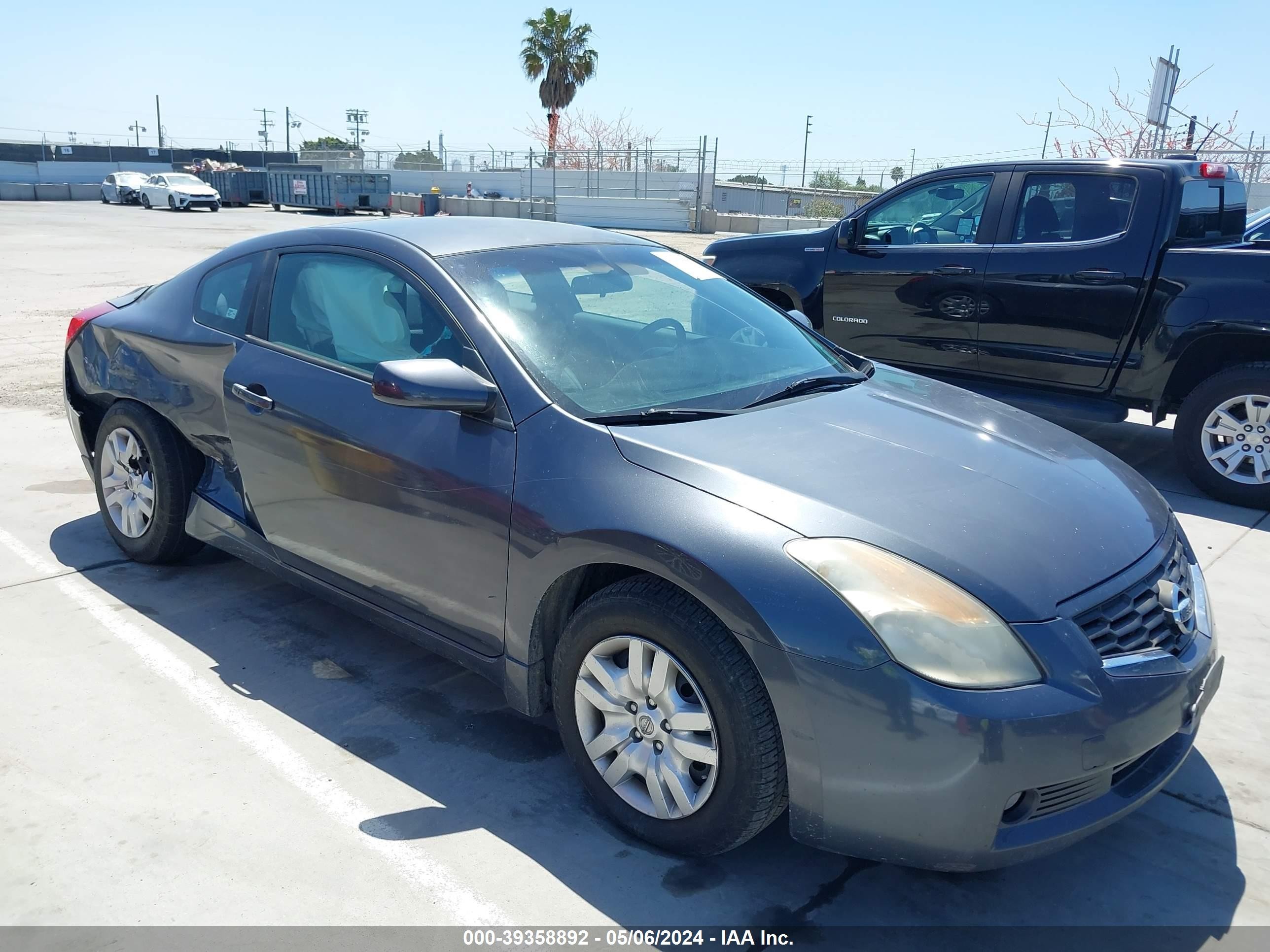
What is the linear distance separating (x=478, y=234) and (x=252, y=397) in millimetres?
1044

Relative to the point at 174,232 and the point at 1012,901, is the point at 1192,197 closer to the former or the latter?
the point at 1012,901

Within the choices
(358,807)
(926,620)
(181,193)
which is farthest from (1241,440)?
(181,193)

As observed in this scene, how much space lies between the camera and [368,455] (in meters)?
3.33

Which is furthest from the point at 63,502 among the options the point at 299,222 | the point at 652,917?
the point at 299,222

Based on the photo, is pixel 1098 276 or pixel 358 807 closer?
pixel 358 807

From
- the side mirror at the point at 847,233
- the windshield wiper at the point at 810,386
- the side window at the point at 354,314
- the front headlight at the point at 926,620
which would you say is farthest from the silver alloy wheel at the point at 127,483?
the side mirror at the point at 847,233

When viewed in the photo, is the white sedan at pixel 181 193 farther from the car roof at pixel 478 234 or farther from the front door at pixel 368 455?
the front door at pixel 368 455

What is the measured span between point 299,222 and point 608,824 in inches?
1320

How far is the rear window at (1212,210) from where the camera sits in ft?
20.5

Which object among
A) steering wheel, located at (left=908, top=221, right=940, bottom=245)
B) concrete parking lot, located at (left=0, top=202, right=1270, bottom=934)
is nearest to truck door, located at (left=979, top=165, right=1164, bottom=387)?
steering wheel, located at (left=908, top=221, right=940, bottom=245)

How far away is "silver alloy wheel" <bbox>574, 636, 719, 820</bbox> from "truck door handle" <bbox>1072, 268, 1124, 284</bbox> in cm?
486

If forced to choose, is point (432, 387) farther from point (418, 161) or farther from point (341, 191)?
point (418, 161)

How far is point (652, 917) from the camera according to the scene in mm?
2549

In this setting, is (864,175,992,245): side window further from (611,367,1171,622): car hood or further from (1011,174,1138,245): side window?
(611,367,1171,622): car hood
